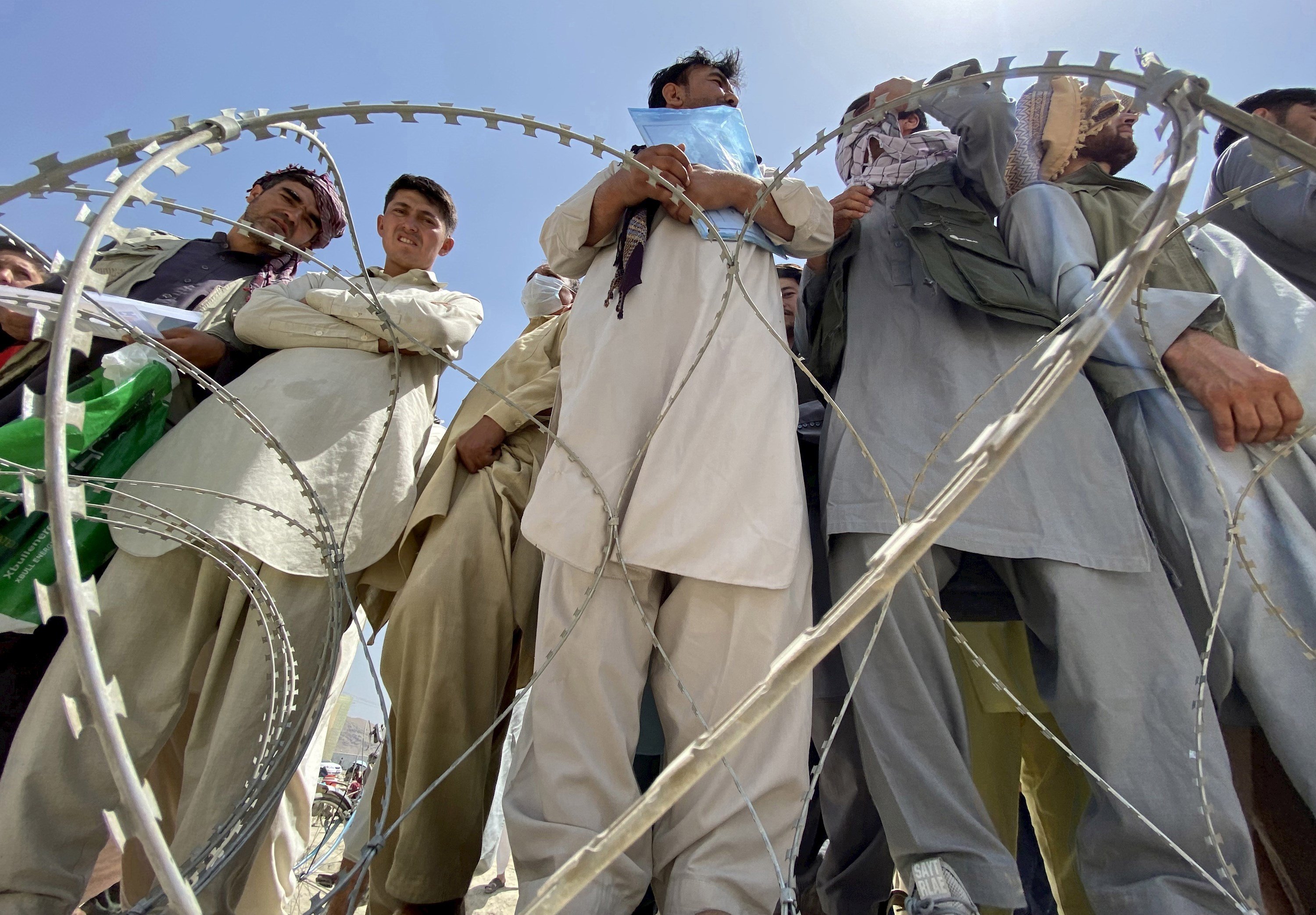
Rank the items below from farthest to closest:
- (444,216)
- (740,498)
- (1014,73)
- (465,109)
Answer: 1. (444,216)
2. (740,498)
3. (465,109)
4. (1014,73)

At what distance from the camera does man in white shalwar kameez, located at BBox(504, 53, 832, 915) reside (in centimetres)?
155

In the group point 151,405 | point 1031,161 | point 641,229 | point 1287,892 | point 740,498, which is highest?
point 1031,161

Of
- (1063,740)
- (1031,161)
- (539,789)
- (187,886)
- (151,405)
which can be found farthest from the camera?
(1031,161)

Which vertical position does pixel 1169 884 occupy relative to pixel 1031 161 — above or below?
below

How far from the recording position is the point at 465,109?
1.37 m

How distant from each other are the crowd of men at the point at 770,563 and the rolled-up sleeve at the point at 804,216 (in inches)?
0.4

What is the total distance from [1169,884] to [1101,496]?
0.84 m

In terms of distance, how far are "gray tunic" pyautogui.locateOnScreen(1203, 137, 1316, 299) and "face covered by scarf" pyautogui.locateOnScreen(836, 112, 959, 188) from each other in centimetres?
85

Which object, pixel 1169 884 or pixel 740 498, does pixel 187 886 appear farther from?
pixel 1169 884

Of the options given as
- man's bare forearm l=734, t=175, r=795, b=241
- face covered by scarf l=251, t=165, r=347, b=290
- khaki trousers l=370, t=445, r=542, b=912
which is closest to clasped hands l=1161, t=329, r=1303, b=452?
man's bare forearm l=734, t=175, r=795, b=241

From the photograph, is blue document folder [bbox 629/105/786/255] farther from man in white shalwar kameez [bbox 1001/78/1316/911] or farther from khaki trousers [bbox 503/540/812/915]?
khaki trousers [bbox 503/540/812/915]

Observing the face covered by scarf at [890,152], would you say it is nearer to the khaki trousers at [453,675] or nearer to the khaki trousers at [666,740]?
the khaki trousers at [666,740]

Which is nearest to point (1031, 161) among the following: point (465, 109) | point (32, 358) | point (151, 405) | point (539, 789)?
point (465, 109)

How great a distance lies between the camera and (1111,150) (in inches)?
107
